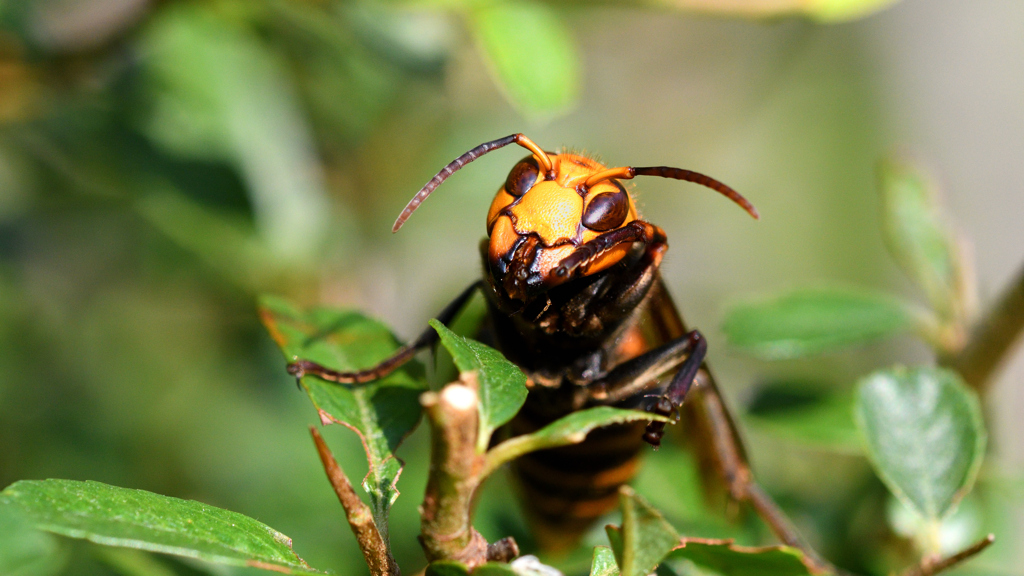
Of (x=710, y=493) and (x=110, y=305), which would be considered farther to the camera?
(x=110, y=305)

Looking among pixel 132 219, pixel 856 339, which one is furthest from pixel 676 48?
pixel 856 339

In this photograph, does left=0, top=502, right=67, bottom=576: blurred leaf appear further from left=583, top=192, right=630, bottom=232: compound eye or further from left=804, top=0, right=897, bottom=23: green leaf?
left=804, top=0, right=897, bottom=23: green leaf

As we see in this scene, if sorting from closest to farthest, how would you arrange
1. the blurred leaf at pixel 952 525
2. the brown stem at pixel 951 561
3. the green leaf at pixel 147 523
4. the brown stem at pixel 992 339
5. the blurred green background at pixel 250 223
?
the green leaf at pixel 147 523
the brown stem at pixel 951 561
the brown stem at pixel 992 339
the blurred leaf at pixel 952 525
the blurred green background at pixel 250 223

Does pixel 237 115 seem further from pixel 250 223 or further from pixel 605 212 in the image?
pixel 605 212

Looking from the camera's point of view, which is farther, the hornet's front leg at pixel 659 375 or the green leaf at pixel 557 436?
the hornet's front leg at pixel 659 375

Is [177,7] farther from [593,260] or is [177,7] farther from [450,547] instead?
[450,547]

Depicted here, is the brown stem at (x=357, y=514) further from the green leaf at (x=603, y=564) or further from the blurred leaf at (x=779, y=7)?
the blurred leaf at (x=779, y=7)

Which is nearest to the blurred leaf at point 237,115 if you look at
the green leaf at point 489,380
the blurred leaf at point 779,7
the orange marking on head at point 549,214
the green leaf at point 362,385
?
the green leaf at point 362,385
